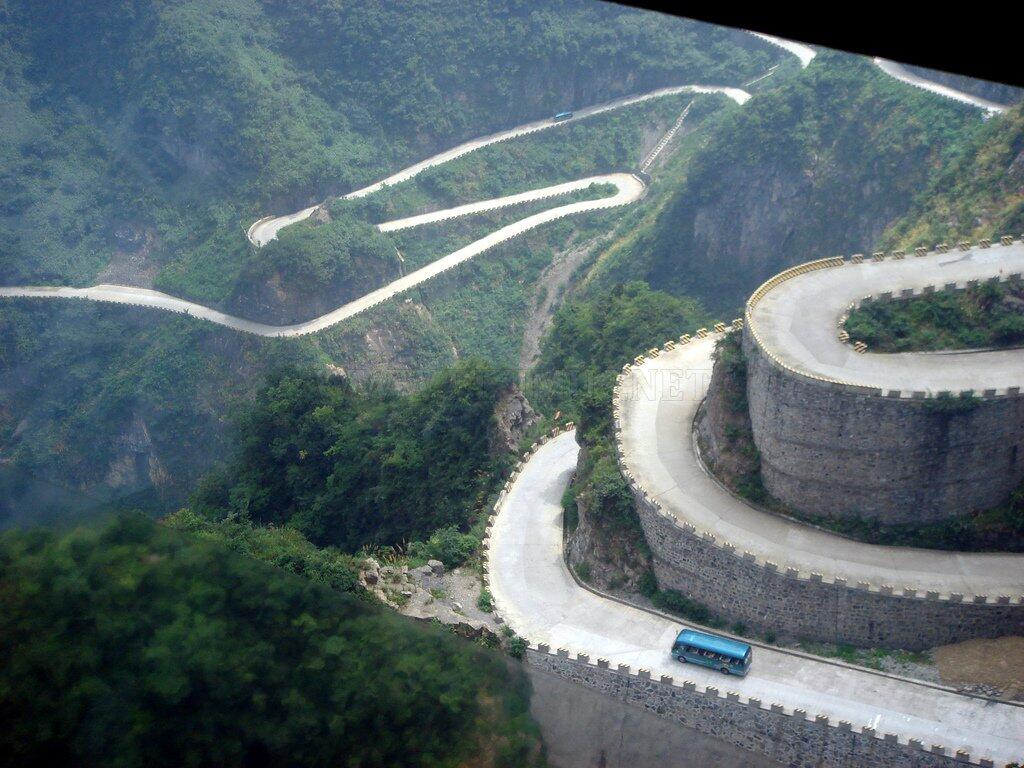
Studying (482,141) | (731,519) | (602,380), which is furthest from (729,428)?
(482,141)

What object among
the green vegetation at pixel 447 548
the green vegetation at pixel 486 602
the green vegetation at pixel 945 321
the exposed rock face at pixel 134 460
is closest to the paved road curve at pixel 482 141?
the exposed rock face at pixel 134 460

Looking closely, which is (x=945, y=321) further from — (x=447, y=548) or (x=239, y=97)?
(x=239, y=97)

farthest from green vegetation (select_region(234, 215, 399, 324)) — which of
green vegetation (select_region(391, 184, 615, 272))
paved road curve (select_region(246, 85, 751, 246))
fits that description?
paved road curve (select_region(246, 85, 751, 246))

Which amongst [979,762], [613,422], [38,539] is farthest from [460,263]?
[38,539]

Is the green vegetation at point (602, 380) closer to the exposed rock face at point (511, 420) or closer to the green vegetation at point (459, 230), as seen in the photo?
the exposed rock face at point (511, 420)

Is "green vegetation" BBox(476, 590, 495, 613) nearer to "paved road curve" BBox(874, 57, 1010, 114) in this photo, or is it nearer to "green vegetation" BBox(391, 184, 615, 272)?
"paved road curve" BBox(874, 57, 1010, 114)
